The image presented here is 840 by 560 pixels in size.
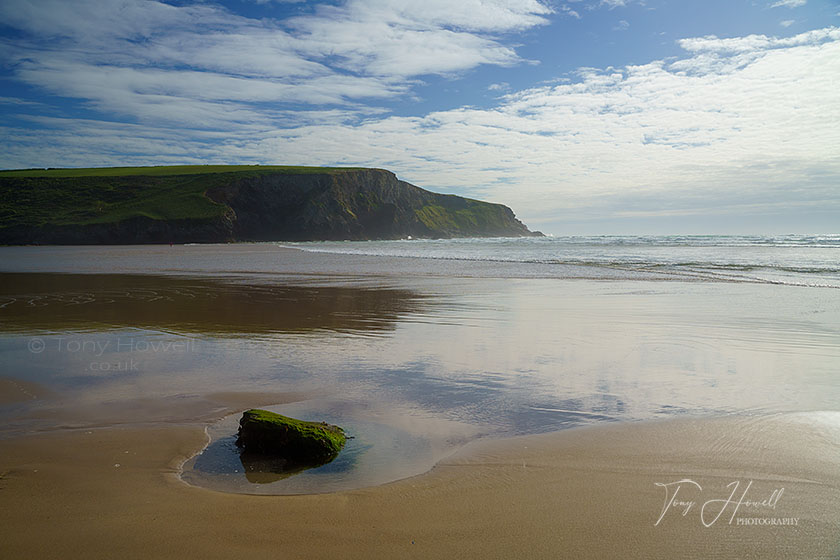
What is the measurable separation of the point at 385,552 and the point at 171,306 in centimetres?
1230

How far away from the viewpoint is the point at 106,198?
111m

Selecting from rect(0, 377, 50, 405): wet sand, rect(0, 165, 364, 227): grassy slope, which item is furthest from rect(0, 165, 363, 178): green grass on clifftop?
rect(0, 377, 50, 405): wet sand

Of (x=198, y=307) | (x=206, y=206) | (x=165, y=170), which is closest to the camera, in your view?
(x=198, y=307)

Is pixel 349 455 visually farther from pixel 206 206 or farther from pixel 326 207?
A: pixel 326 207

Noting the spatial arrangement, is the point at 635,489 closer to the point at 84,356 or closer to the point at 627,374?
the point at 627,374

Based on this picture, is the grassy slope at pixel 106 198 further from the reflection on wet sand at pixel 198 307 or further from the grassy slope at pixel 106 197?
the reflection on wet sand at pixel 198 307

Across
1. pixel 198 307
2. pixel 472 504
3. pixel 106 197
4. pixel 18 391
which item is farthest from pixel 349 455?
pixel 106 197

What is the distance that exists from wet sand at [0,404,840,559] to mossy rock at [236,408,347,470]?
559mm

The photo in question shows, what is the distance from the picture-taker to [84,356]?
26.5 ft

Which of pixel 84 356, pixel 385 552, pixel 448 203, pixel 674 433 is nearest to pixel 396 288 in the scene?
pixel 84 356

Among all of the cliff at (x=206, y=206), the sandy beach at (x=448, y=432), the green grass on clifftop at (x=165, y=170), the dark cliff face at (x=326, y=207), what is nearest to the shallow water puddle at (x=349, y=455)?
the sandy beach at (x=448, y=432)

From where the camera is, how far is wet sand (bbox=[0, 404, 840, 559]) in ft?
10.3

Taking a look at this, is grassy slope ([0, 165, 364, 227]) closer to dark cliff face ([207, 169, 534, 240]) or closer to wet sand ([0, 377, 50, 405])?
dark cliff face ([207, 169, 534, 240])

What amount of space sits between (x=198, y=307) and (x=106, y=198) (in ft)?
377
